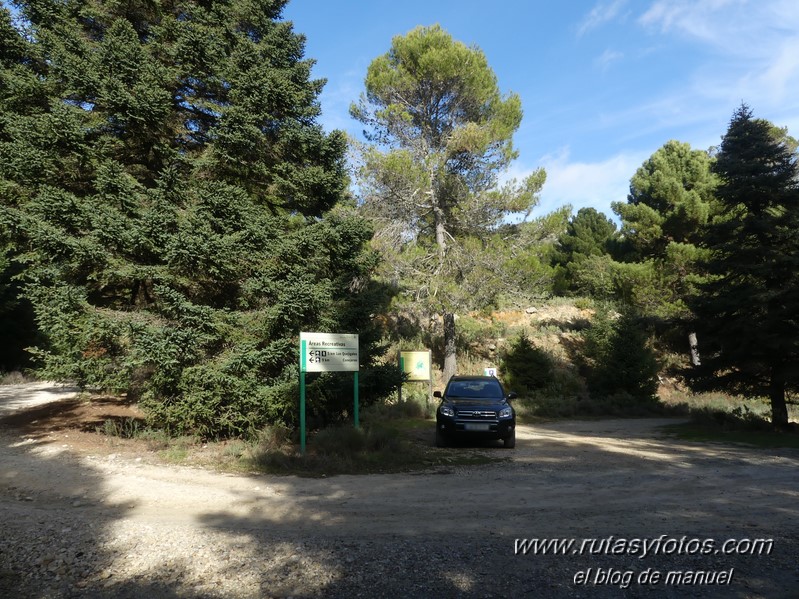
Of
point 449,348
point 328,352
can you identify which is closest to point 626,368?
point 449,348

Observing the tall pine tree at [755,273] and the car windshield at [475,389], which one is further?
the tall pine tree at [755,273]

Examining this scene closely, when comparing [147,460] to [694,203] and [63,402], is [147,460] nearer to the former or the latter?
[63,402]

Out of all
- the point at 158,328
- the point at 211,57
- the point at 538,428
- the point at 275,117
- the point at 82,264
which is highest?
the point at 211,57

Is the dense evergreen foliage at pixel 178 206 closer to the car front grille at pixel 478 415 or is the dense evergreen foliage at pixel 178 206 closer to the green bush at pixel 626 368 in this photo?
the car front grille at pixel 478 415

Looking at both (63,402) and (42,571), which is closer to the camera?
(42,571)

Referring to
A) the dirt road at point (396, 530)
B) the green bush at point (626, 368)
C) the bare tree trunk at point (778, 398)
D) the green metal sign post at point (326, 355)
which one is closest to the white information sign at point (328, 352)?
the green metal sign post at point (326, 355)

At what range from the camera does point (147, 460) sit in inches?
381

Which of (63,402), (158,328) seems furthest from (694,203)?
(63,402)

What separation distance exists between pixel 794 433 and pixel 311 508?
1468 cm

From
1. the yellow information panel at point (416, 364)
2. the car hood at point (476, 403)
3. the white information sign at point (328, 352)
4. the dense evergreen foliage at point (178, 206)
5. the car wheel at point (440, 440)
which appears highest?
the dense evergreen foliage at point (178, 206)

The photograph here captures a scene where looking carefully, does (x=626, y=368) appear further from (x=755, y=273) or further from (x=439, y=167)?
(x=439, y=167)

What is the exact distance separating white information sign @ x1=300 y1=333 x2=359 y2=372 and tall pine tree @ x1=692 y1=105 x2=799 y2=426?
454 inches

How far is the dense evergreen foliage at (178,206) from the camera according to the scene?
1027cm

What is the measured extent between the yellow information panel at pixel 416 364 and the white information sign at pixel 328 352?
814 centimetres
